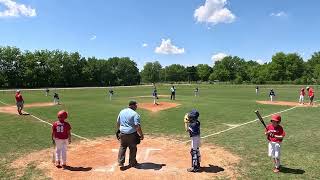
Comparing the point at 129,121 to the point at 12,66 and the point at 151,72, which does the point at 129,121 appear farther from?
the point at 151,72

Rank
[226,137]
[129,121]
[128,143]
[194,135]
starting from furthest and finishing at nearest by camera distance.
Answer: [226,137], [128,143], [129,121], [194,135]

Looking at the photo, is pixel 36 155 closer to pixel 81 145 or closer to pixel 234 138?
pixel 81 145

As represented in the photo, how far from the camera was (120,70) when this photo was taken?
156 metres

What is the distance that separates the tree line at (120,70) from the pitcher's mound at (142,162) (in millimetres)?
95886

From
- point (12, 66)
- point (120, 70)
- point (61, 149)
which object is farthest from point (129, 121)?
point (120, 70)

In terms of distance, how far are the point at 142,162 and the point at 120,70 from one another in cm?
14563

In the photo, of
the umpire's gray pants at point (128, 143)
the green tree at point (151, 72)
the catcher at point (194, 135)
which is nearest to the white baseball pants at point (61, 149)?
the umpire's gray pants at point (128, 143)

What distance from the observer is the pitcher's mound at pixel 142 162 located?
9.91m

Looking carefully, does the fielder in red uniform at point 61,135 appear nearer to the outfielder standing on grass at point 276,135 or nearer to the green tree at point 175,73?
the outfielder standing on grass at point 276,135

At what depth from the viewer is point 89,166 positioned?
10.9 metres

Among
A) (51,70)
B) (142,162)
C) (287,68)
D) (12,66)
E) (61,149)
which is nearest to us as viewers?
(61,149)

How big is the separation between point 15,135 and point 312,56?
155341 mm

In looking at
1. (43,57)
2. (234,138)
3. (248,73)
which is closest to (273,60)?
(248,73)

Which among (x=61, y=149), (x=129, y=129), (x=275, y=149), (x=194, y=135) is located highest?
(x=129, y=129)
